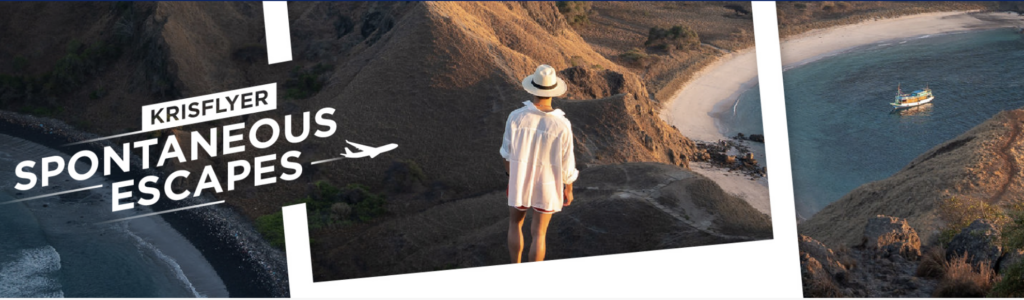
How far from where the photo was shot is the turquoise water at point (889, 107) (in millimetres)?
15281

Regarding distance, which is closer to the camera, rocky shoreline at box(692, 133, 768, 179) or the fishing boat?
the fishing boat

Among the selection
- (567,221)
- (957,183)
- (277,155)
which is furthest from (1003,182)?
(277,155)

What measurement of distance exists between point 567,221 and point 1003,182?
6.88 m

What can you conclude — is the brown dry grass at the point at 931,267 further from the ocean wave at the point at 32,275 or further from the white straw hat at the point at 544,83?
the ocean wave at the point at 32,275

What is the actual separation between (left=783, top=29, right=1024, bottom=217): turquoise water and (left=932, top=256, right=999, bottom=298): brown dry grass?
4.99 meters

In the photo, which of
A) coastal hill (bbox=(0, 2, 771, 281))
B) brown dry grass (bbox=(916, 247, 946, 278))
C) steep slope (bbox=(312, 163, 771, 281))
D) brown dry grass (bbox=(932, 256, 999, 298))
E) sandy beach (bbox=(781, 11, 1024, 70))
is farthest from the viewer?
sandy beach (bbox=(781, 11, 1024, 70))

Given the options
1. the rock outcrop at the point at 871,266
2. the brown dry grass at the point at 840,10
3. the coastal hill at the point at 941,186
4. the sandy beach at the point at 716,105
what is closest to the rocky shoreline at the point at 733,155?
the sandy beach at the point at 716,105

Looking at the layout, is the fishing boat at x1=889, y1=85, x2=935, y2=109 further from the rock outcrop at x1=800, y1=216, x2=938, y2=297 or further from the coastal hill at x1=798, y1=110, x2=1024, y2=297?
the rock outcrop at x1=800, y1=216, x2=938, y2=297

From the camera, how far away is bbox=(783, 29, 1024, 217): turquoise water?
50.1 feet

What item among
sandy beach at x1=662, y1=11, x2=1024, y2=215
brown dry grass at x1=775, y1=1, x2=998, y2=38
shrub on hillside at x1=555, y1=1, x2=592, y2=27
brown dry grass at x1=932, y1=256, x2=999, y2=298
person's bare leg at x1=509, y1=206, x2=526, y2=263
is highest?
shrub on hillside at x1=555, y1=1, x2=592, y2=27

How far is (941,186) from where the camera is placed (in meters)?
13.4

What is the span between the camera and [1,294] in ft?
45.3

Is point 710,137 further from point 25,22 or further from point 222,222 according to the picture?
point 25,22

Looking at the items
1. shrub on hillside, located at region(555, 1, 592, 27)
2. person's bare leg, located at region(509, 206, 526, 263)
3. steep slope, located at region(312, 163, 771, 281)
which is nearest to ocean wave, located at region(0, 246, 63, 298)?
steep slope, located at region(312, 163, 771, 281)
